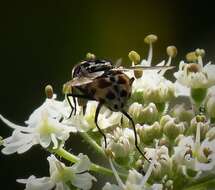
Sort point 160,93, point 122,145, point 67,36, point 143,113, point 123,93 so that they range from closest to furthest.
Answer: point 123,93 → point 122,145 → point 143,113 → point 160,93 → point 67,36

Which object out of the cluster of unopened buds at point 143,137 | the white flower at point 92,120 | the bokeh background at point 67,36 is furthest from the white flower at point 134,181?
the bokeh background at point 67,36

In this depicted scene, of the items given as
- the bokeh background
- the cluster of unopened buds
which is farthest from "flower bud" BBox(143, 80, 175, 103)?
the bokeh background

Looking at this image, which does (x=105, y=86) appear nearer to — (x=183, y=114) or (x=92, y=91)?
(x=92, y=91)

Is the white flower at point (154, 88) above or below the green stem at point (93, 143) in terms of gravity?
above

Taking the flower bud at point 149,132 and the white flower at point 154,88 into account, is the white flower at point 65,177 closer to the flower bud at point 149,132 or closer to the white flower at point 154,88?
the flower bud at point 149,132

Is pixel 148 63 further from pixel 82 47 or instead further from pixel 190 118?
pixel 82 47

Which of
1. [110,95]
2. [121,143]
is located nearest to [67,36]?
[121,143]
